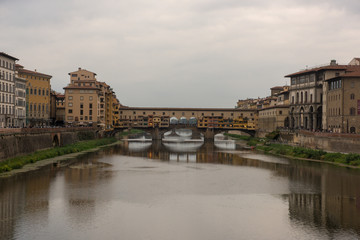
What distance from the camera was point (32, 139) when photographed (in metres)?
50.9

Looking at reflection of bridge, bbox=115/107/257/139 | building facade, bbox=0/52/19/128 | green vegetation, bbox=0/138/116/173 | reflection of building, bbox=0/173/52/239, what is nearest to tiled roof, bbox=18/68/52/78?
building facade, bbox=0/52/19/128

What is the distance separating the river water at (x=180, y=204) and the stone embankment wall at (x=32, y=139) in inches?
203

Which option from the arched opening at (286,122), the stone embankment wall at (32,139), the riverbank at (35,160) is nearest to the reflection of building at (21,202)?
the riverbank at (35,160)

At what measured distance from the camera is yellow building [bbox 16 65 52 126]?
8044 centimetres

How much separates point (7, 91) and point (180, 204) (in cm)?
4609

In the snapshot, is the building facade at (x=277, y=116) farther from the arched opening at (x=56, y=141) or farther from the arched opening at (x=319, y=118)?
the arched opening at (x=56, y=141)

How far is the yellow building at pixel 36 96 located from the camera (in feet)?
264

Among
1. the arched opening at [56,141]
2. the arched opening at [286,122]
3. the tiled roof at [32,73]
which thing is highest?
the tiled roof at [32,73]

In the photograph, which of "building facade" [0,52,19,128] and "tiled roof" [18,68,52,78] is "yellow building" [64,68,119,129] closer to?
"tiled roof" [18,68,52,78]

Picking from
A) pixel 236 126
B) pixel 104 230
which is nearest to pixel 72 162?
pixel 104 230

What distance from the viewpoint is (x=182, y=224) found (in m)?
22.3

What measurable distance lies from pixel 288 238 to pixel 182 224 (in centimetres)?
597

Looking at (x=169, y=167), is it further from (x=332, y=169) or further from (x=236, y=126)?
(x=236, y=126)

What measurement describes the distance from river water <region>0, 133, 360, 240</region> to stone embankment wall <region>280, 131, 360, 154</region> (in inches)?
286
